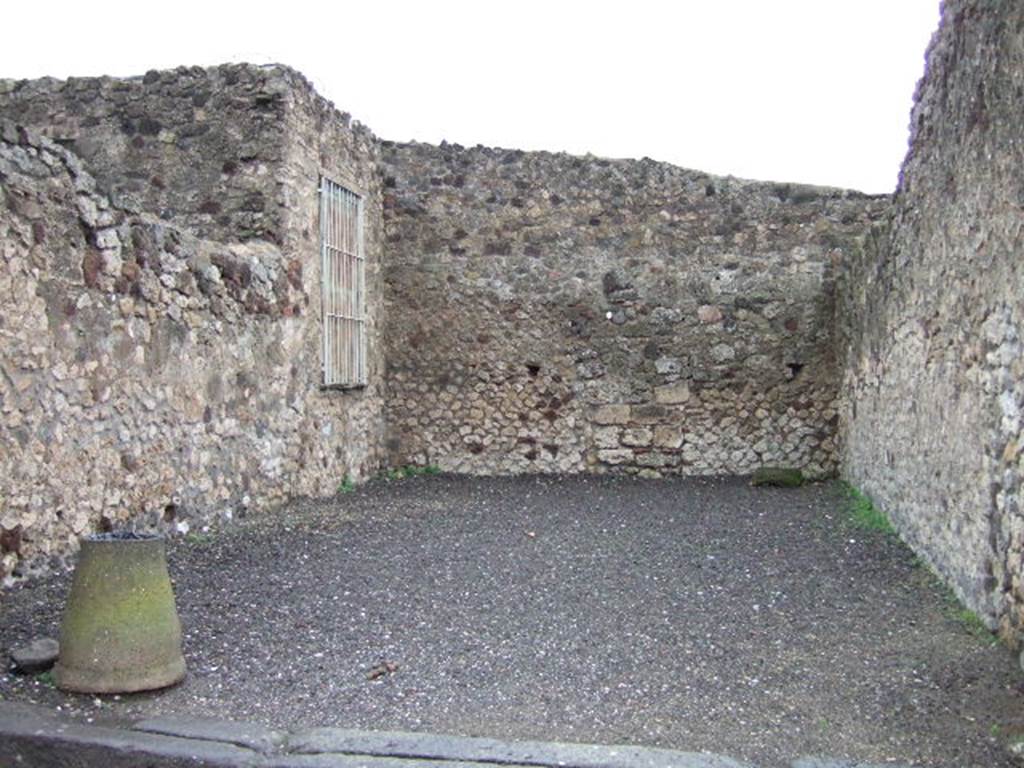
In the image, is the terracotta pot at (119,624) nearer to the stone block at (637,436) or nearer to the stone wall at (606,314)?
the stone wall at (606,314)

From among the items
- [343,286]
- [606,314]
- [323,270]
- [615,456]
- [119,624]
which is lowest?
[615,456]

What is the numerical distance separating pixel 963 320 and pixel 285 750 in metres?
4.03

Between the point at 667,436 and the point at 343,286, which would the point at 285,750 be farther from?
the point at 667,436

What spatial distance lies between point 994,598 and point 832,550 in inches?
85.2

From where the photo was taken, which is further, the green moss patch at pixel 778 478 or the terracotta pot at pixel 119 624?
the green moss patch at pixel 778 478

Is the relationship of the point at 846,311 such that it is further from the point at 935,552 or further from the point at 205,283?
the point at 205,283

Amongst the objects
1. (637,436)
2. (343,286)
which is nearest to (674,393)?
(637,436)

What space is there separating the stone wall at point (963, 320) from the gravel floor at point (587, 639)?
348 mm

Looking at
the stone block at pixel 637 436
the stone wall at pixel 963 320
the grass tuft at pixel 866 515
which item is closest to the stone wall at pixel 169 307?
the stone block at pixel 637 436

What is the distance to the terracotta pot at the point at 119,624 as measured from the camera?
3848 millimetres

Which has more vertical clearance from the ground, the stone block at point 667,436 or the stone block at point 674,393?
the stone block at point 674,393

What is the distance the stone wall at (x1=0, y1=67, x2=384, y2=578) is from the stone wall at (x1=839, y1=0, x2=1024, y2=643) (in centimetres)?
477

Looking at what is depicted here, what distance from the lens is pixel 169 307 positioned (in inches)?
263

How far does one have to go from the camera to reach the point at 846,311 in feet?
32.4
